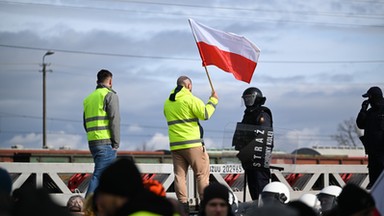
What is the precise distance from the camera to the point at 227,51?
50.1ft

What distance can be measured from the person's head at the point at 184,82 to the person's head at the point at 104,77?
0.99 metres

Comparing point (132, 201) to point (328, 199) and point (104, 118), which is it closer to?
point (328, 199)

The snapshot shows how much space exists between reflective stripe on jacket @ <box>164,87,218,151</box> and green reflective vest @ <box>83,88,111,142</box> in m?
0.93

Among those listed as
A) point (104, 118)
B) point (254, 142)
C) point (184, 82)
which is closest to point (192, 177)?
point (254, 142)

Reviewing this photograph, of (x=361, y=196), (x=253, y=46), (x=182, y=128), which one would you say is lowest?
(x=361, y=196)

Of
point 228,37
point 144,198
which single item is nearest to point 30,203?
point 144,198

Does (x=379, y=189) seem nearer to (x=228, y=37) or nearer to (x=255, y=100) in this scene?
(x=255, y=100)

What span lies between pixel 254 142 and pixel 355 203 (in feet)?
20.6

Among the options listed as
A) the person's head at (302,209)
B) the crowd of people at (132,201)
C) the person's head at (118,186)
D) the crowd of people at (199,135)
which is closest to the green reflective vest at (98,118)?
the crowd of people at (199,135)

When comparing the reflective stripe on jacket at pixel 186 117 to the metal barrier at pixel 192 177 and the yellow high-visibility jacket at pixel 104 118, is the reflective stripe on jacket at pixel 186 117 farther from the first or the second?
the metal barrier at pixel 192 177

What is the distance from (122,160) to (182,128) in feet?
24.4

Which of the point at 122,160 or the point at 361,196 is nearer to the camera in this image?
the point at 122,160

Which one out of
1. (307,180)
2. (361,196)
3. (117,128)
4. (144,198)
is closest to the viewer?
(144,198)

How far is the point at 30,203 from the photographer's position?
5234 millimetres
